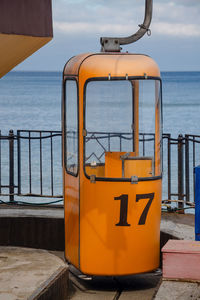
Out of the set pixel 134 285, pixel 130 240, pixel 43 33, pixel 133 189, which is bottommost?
pixel 134 285

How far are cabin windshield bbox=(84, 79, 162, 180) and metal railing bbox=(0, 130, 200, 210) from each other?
0.11 feet

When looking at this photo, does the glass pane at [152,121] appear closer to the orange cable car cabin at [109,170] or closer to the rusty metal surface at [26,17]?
the orange cable car cabin at [109,170]

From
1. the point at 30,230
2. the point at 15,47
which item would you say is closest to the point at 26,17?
the point at 15,47

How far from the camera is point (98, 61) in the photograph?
7293 mm

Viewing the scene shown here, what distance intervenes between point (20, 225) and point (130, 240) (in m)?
2.39

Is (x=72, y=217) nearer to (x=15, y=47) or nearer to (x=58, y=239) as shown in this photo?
(x=58, y=239)

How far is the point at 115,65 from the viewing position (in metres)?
7.24

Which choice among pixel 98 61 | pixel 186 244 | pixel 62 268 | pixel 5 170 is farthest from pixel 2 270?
pixel 5 170

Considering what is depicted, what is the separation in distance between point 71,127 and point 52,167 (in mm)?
4244

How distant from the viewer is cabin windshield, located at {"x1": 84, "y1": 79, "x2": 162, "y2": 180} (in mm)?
7466

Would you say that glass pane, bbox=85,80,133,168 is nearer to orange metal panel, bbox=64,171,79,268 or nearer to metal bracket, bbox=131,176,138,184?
orange metal panel, bbox=64,171,79,268

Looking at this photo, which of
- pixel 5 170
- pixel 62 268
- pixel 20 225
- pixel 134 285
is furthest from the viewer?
pixel 5 170

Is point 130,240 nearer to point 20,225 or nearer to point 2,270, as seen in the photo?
point 2,270

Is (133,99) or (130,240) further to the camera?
(133,99)
